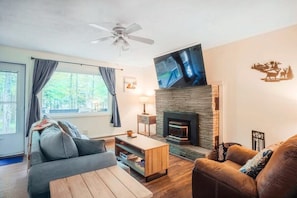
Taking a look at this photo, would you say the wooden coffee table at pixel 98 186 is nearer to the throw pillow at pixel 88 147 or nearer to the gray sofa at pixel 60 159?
the gray sofa at pixel 60 159

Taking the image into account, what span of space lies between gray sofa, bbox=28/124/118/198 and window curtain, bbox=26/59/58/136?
91.9 inches

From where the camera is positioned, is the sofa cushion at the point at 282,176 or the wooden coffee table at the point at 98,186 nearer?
the sofa cushion at the point at 282,176

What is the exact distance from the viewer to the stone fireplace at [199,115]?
134 inches

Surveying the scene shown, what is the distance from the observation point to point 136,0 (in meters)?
1.93

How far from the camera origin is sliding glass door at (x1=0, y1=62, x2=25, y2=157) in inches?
141

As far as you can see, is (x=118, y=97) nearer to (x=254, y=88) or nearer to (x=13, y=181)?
(x=13, y=181)

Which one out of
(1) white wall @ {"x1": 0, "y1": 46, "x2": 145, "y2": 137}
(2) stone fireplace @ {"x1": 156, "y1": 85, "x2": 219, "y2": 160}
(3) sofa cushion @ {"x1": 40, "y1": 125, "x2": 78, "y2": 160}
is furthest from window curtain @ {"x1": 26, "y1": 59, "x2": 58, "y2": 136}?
(2) stone fireplace @ {"x1": 156, "y1": 85, "x2": 219, "y2": 160}

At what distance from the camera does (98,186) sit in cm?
136

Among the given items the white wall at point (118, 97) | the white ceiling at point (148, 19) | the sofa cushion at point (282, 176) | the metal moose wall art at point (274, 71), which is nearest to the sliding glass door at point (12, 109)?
the white wall at point (118, 97)

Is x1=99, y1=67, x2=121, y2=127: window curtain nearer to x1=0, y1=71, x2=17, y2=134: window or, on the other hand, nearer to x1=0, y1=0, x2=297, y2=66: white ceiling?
x1=0, y1=0, x2=297, y2=66: white ceiling

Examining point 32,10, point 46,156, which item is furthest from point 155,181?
point 32,10

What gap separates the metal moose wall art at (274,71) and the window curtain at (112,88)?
3.71 metres

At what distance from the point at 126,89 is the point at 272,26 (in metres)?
4.02

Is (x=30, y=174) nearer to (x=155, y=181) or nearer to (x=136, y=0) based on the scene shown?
(x=155, y=181)
